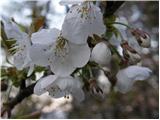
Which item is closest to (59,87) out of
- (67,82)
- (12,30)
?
(67,82)

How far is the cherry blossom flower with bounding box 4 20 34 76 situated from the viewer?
1031mm

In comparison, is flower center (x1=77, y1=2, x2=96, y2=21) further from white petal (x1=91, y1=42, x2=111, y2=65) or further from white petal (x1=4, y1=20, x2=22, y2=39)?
white petal (x1=4, y1=20, x2=22, y2=39)

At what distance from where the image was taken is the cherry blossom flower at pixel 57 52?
3.12ft

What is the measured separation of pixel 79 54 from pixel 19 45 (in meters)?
0.23

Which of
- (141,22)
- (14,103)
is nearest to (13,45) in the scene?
(14,103)

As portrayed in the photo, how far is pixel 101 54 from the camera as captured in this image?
2.96ft

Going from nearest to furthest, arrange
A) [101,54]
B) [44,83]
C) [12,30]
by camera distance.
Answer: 1. [101,54]
2. [44,83]
3. [12,30]

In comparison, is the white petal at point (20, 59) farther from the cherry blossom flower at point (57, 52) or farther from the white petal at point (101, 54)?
the white petal at point (101, 54)

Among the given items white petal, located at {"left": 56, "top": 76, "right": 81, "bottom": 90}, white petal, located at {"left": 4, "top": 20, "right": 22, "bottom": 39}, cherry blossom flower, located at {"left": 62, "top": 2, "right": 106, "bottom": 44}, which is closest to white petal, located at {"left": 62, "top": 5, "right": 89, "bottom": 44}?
cherry blossom flower, located at {"left": 62, "top": 2, "right": 106, "bottom": 44}

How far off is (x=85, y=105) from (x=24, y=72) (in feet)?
17.7

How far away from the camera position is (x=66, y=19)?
0.93 m

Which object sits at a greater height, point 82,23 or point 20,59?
point 82,23

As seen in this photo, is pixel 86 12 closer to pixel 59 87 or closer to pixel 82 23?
pixel 82 23

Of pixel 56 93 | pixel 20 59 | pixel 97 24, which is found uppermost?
pixel 97 24
